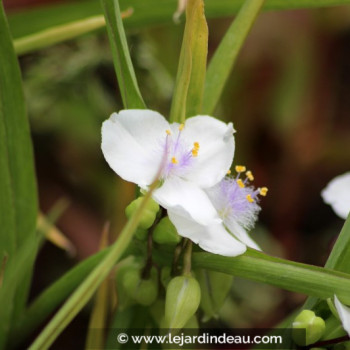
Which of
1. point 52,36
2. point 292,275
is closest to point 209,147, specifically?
point 292,275

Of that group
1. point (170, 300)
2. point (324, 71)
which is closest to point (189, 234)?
point (170, 300)

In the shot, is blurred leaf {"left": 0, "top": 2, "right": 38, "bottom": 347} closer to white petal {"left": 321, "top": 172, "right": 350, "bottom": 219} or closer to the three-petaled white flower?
the three-petaled white flower

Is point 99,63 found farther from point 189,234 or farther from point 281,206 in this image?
point 189,234

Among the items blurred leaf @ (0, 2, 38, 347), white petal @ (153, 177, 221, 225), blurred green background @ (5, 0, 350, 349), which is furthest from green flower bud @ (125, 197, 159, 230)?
blurred green background @ (5, 0, 350, 349)

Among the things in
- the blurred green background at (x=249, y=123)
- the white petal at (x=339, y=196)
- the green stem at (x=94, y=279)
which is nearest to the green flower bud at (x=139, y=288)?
the green stem at (x=94, y=279)

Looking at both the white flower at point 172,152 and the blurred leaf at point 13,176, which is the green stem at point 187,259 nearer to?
the white flower at point 172,152

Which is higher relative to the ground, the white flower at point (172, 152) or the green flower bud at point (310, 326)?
the white flower at point (172, 152)
